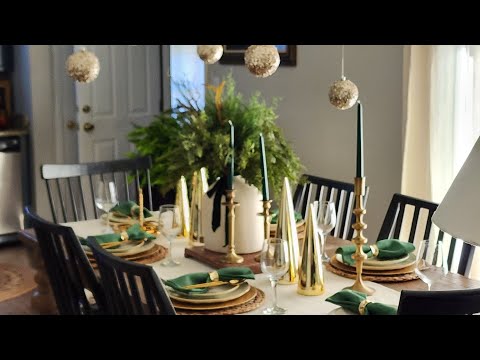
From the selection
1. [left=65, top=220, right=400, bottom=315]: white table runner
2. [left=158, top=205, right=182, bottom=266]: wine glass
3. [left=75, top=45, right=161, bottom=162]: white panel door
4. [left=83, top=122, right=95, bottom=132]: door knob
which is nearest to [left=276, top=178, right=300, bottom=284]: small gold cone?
[left=65, top=220, right=400, bottom=315]: white table runner

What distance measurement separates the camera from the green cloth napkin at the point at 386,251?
2123 mm

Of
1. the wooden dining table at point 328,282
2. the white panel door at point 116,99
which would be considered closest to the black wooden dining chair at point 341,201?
the wooden dining table at point 328,282

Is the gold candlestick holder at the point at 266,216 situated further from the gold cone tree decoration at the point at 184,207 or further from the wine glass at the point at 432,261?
the wine glass at the point at 432,261

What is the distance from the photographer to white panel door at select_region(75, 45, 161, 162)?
16.2ft

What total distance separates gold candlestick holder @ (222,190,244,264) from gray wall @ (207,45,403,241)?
163 cm

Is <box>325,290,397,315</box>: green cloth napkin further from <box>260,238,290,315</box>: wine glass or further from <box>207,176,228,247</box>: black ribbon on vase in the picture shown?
<box>207,176,228,247</box>: black ribbon on vase

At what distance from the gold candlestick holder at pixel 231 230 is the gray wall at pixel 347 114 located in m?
1.63

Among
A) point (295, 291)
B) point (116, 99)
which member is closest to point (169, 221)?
point (295, 291)

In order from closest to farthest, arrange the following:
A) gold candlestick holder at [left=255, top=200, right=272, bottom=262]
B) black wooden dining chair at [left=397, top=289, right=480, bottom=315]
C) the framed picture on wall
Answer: black wooden dining chair at [left=397, top=289, right=480, bottom=315]
gold candlestick holder at [left=255, top=200, right=272, bottom=262]
the framed picture on wall
